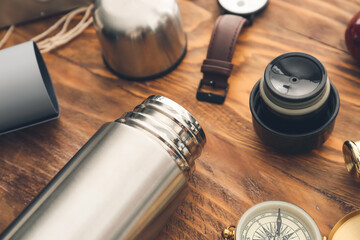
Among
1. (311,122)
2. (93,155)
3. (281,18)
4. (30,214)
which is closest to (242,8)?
(281,18)

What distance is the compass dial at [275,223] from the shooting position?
59 centimetres

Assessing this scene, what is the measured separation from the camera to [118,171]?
569 millimetres

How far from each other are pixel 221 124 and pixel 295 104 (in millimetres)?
177

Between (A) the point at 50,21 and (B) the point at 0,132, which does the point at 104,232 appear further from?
(A) the point at 50,21

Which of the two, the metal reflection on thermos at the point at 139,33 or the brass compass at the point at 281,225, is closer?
the brass compass at the point at 281,225

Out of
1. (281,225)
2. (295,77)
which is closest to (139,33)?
(295,77)

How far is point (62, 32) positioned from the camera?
2.75 ft

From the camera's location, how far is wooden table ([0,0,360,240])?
66cm

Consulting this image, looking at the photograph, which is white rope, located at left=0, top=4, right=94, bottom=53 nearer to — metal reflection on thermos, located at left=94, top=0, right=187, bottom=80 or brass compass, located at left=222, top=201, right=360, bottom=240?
metal reflection on thermos, located at left=94, top=0, right=187, bottom=80

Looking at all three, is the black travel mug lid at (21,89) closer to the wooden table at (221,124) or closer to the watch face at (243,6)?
the wooden table at (221,124)

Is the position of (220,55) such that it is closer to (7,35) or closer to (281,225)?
(281,225)

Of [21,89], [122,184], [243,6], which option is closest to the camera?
[122,184]

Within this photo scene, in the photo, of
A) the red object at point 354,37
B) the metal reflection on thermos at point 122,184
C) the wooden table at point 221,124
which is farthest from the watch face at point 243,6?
the metal reflection on thermos at point 122,184

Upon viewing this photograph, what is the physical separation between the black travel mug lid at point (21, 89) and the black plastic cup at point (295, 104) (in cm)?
32
